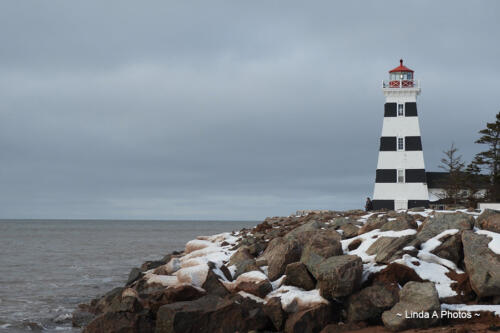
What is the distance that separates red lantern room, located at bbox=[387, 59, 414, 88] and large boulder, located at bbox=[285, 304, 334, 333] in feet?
89.2

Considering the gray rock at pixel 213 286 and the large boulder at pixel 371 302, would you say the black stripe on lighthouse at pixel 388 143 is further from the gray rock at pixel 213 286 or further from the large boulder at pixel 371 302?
the large boulder at pixel 371 302

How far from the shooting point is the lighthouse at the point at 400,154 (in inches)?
1353

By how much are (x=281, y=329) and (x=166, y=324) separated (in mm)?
2414

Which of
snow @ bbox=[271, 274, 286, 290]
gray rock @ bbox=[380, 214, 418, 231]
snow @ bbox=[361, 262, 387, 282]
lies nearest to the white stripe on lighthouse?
gray rock @ bbox=[380, 214, 418, 231]

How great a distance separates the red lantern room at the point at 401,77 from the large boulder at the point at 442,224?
22619mm

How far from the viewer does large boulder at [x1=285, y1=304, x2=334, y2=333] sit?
10.5 metres

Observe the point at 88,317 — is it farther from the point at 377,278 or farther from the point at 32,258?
the point at 32,258

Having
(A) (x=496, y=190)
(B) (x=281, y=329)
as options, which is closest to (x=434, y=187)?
(A) (x=496, y=190)

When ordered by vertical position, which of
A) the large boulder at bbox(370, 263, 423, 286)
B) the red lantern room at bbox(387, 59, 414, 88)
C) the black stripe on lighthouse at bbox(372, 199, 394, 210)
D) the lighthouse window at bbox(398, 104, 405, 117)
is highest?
the red lantern room at bbox(387, 59, 414, 88)

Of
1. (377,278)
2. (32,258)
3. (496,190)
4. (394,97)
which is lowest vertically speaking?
(32,258)

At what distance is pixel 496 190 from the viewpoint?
3500 centimetres

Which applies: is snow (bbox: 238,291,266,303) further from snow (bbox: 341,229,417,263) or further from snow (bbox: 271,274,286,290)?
snow (bbox: 341,229,417,263)

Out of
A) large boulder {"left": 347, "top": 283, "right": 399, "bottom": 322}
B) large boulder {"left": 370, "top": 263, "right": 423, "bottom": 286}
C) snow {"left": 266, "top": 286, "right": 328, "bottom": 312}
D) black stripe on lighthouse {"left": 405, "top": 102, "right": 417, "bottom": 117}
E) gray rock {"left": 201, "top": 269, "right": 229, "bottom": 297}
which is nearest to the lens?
large boulder {"left": 347, "top": 283, "right": 399, "bottom": 322}

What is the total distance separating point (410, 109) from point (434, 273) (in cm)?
2508
